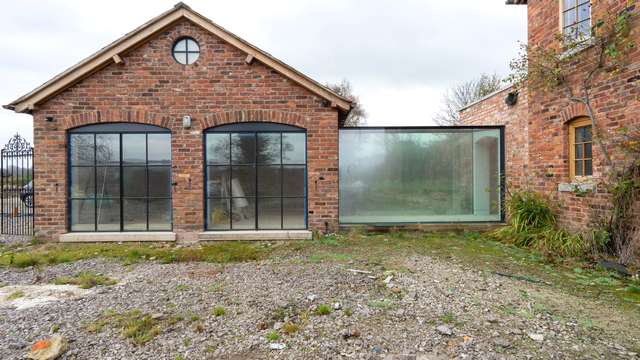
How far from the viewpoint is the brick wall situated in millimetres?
7207

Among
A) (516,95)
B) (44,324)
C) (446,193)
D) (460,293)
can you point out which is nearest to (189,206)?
(44,324)

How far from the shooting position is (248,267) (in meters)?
5.36

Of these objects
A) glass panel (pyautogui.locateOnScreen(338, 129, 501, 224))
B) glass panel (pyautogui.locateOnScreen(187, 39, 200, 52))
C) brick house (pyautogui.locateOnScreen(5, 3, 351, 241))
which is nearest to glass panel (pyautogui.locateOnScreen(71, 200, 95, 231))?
brick house (pyautogui.locateOnScreen(5, 3, 351, 241))

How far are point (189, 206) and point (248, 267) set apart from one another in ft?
9.50

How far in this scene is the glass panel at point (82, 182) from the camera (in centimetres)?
739

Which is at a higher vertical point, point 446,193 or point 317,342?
point 446,193

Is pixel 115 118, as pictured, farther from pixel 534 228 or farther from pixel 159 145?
pixel 534 228

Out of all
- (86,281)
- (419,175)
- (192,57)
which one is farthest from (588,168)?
(86,281)

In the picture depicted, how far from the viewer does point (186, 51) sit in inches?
291

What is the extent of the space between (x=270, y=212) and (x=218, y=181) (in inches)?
59.2

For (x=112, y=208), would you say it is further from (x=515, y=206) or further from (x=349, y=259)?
(x=515, y=206)

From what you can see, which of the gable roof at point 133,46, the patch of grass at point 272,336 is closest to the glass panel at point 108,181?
the gable roof at point 133,46

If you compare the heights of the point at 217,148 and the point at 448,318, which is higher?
the point at 217,148

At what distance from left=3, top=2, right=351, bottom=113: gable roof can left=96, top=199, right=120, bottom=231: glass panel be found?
2.71 meters
